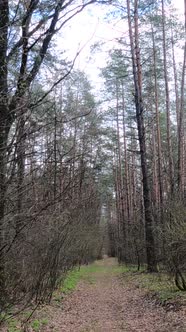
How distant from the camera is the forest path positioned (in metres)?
7.45

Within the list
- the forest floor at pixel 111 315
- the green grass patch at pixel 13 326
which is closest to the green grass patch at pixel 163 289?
the forest floor at pixel 111 315

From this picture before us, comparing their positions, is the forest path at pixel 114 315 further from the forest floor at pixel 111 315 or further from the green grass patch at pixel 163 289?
the green grass patch at pixel 163 289

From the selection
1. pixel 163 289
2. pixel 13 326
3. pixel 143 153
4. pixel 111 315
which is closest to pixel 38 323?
pixel 13 326

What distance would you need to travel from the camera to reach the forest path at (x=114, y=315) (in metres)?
7.45

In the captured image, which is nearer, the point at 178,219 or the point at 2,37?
the point at 2,37

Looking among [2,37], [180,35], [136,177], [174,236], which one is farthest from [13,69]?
[136,177]

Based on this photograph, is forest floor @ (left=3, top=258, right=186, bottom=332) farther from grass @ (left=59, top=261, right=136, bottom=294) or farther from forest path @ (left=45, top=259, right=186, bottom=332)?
grass @ (left=59, top=261, right=136, bottom=294)

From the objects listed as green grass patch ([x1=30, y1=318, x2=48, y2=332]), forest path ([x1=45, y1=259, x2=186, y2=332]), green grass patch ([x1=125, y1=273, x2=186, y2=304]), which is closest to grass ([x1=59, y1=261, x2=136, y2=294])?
forest path ([x1=45, y1=259, x2=186, y2=332])

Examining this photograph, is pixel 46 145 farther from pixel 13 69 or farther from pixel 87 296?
pixel 87 296

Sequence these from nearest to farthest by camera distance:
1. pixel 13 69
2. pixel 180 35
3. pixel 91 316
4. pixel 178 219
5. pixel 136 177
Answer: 1. pixel 13 69
2. pixel 178 219
3. pixel 91 316
4. pixel 180 35
5. pixel 136 177

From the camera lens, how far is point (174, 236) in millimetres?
8234

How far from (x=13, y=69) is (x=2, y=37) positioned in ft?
2.14

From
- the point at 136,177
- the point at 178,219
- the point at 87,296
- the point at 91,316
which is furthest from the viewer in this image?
the point at 136,177

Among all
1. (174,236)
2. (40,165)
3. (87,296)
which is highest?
(40,165)
